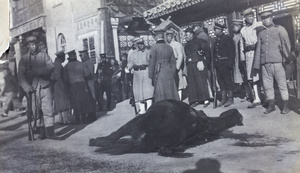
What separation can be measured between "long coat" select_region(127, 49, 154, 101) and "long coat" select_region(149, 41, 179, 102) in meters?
0.37

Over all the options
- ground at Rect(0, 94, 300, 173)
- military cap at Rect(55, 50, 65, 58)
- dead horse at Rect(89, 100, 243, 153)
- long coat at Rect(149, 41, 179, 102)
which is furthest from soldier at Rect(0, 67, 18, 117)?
long coat at Rect(149, 41, 179, 102)

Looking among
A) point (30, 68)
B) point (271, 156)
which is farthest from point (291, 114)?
point (30, 68)

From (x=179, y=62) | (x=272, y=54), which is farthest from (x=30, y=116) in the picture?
(x=272, y=54)

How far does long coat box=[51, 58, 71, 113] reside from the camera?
3.95 meters

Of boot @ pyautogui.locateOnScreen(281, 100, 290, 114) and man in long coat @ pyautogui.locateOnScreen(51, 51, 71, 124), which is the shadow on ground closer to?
boot @ pyautogui.locateOnScreen(281, 100, 290, 114)

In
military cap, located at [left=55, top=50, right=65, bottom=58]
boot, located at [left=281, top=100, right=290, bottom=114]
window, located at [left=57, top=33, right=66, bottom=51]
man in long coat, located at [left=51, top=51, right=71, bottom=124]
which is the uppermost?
window, located at [left=57, top=33, right=66, bottom=51]

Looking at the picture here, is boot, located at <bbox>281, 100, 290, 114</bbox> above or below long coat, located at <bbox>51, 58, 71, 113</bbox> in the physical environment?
below

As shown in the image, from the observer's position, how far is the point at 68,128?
3.75 m

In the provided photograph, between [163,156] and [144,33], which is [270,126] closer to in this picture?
[163,156]

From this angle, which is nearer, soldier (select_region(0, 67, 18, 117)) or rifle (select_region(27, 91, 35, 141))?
soldier (select_region(0, 67, 18, 117))

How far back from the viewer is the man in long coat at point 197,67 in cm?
463

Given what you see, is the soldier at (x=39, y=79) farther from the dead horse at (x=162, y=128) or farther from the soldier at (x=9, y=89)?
the dead horse at (x=162, y=128)

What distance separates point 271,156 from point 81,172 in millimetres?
1350

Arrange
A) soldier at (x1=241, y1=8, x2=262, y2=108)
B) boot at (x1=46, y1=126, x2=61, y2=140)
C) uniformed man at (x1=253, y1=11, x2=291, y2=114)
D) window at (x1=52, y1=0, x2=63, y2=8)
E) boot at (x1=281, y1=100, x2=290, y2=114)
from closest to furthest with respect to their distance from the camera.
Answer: window at (x1=52, y1=0, x2=63, y2=8) → boot at (x1=46, y1=126, x2=61, y2=140) → boot at (x1=281, y1=100, x2=290, y2=114) → uniformed man at (x1=253, y1=11, x2=291, y2=114) → soldier at (x1=241, y1=8, x2=262, y2=108)
